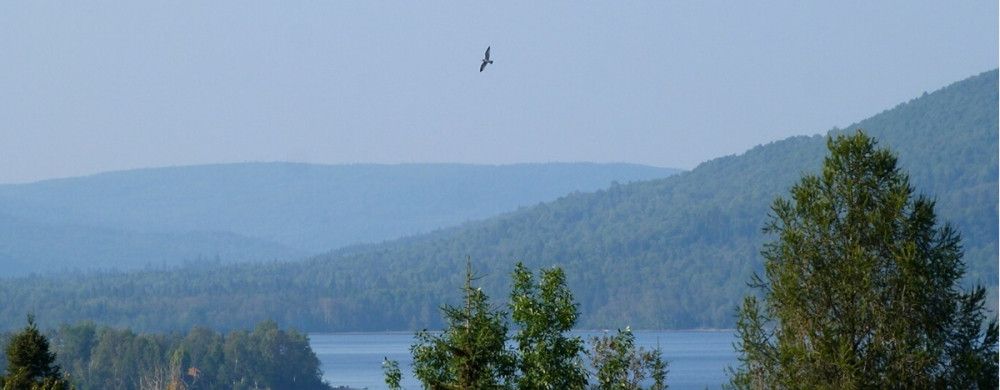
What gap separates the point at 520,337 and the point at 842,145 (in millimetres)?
5624

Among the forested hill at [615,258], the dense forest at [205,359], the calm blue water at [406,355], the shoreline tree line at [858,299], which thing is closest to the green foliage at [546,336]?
the shoreline tree line at [858,299]

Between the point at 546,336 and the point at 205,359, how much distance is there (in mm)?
66167

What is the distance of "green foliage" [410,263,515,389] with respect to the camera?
14.2m

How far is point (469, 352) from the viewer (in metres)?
14.2

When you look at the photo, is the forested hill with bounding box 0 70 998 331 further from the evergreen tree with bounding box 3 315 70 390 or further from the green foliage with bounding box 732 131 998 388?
the green foliage with bounding box 732 131 998 388

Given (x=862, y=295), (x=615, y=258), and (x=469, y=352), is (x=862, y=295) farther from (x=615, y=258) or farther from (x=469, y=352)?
(x=615, y=258)

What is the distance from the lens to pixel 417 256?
603ft

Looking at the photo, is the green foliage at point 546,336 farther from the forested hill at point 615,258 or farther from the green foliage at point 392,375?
the forested hill at point 615,258

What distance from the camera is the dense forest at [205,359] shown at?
76938 mm

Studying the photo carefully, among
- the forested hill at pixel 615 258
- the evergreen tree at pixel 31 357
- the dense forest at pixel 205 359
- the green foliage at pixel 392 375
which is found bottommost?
the green foliage at pixel 392 375

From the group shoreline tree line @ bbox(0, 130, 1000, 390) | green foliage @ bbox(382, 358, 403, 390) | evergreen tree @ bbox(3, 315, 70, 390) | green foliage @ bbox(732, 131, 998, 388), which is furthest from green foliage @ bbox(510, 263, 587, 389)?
evergreen tree @ bbox(3, 315, 70, 390)

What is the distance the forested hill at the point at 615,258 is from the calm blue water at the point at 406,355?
3.89 metres

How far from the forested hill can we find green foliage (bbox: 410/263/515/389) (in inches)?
5076

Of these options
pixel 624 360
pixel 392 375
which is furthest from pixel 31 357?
pixel 392 375
